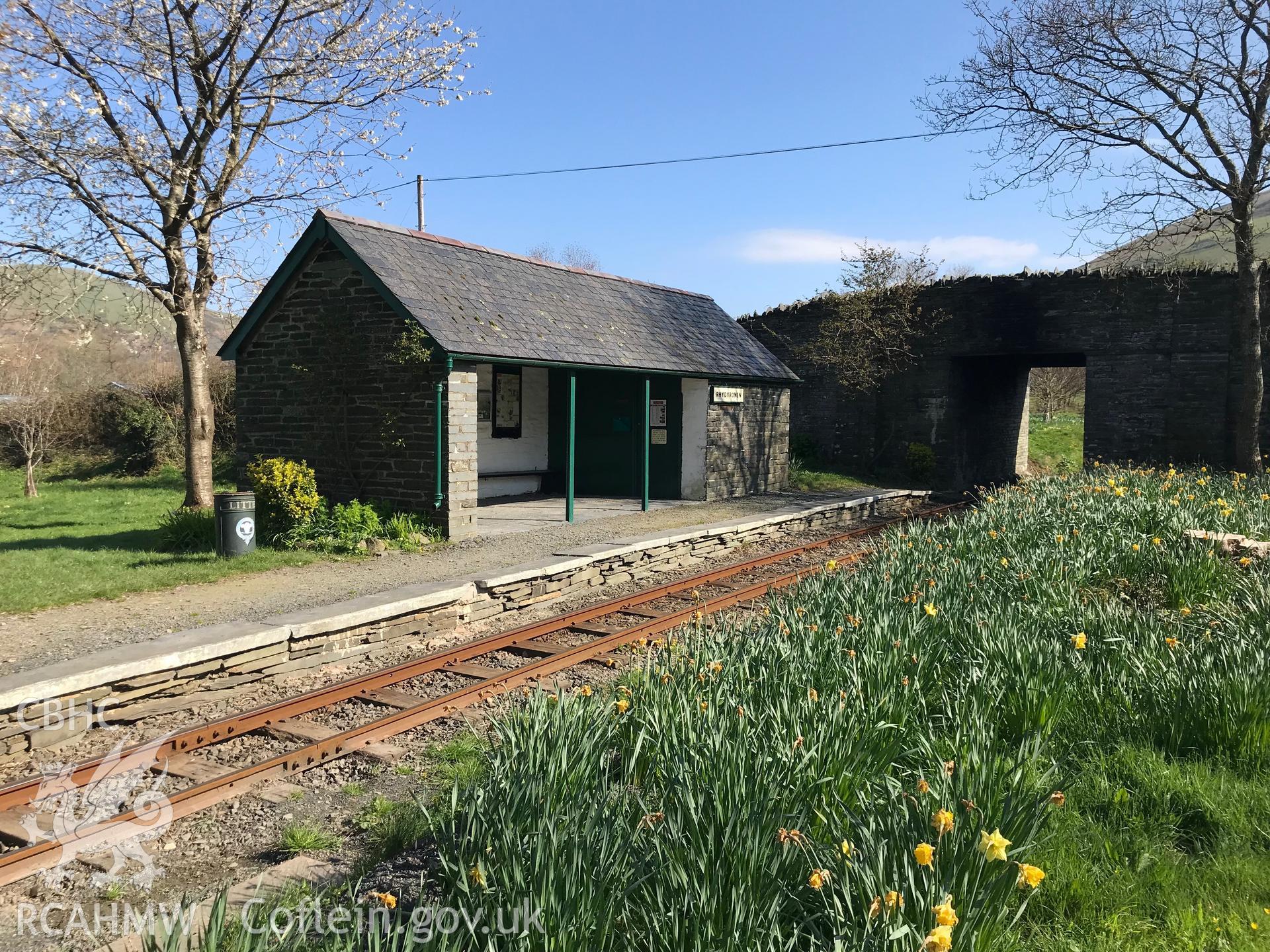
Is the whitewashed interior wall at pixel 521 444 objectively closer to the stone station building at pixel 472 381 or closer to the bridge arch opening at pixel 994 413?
the stone station building at pixel 472 381

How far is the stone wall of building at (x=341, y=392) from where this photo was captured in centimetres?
1316

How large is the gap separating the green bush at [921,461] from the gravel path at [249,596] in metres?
13.8

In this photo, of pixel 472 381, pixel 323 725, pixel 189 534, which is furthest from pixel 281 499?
pixel 323 725

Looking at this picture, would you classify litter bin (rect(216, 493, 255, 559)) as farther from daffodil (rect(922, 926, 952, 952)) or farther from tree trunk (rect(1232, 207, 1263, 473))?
tree trunk (rect(1232, 207, 1263, 473))

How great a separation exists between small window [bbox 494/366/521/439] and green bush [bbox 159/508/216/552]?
6683mm

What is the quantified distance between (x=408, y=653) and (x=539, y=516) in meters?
7.96

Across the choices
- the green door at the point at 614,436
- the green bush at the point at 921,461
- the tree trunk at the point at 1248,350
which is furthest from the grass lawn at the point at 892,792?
the green bush at the point at 921,461

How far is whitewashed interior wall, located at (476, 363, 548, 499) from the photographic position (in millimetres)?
18047

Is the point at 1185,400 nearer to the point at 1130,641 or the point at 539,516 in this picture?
the point at 539,516

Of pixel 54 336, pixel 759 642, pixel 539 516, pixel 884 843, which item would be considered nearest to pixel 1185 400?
pixel 539 516

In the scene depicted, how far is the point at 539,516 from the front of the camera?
1600 centimetres

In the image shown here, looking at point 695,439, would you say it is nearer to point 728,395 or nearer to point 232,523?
point 728,395

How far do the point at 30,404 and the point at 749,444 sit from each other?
1865cm

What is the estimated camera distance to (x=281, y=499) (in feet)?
40.2
